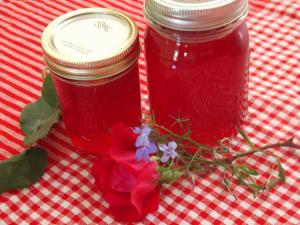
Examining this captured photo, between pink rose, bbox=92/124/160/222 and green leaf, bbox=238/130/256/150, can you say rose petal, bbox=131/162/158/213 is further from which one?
green leaf, bbox=238/130/256/150

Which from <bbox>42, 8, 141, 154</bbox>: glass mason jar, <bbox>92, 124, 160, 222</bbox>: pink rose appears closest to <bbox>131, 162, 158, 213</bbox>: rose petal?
<bbox>92, 124, 160, 222</bbox>: pink rose

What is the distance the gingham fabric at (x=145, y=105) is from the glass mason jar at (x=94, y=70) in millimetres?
69

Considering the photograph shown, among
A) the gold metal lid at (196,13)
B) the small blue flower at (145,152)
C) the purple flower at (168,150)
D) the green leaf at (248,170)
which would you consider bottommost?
the green leaf at (248,170)

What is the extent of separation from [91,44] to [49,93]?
0.48 ft

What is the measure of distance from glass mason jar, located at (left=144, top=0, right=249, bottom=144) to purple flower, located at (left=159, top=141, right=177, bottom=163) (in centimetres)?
6

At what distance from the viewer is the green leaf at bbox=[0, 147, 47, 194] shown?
27.5 inches

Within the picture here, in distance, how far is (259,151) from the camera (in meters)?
0.71

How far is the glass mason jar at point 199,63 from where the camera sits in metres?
→ 0.61

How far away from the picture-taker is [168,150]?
63 cm

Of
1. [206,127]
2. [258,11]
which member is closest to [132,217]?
[206,127]

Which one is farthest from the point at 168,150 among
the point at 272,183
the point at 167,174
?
the point at 272,183

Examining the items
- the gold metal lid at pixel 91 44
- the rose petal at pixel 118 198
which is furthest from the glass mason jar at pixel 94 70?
the rose petal at pixel 118 198

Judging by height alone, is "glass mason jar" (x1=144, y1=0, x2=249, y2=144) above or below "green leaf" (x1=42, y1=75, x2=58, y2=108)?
above

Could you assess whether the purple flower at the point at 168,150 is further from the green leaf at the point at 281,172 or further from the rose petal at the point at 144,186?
the green leaf at the point at 281,172
